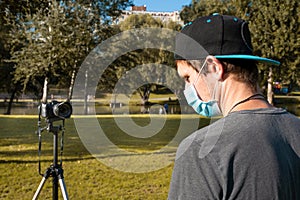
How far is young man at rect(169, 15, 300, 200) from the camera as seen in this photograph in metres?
0.96

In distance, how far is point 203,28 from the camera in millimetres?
1208

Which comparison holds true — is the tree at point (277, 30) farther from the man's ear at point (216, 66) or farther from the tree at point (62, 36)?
the man's ear at point (216, 66)

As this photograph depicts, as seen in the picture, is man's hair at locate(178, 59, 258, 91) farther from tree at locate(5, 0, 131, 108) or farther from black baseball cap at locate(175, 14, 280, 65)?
tree at locate(5, 0, 131, 108)

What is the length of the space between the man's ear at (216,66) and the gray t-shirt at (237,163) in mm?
150

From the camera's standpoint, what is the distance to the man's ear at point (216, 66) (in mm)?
1161

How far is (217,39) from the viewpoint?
119 cm

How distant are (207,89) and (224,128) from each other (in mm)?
238

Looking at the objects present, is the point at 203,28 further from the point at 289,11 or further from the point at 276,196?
the point at 289,11

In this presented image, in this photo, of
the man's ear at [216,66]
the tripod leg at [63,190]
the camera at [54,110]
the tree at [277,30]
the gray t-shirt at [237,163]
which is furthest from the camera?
the tree at [277,30]

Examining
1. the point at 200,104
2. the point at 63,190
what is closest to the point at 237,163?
the point at 200,104

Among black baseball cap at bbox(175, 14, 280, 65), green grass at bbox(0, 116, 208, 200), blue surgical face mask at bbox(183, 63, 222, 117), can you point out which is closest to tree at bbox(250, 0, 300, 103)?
green grass at bbox(0, 116, 208, 200)

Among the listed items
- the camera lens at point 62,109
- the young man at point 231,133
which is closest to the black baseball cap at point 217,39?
the young man at point 231,133

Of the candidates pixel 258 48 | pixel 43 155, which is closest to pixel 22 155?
pixel 43 155

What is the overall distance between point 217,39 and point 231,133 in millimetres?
351
